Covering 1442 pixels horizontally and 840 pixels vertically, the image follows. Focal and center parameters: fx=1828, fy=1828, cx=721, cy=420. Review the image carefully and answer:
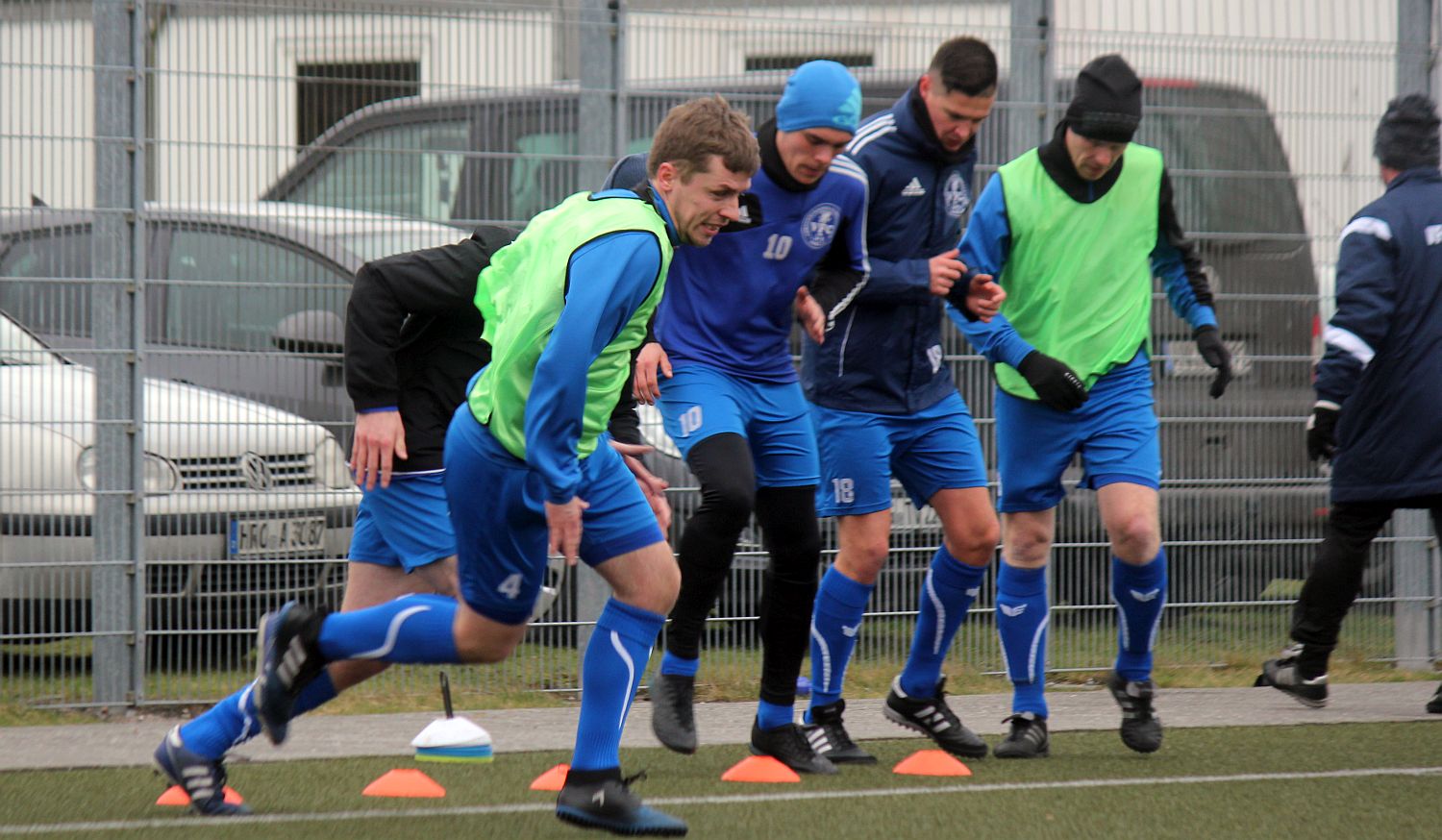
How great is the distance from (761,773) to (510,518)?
4.90 feet

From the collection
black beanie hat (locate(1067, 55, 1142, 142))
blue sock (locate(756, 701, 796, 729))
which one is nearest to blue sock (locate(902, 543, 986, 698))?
blue sock (locate(756, 701, 796, 729))

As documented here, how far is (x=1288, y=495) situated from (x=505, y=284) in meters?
4.80

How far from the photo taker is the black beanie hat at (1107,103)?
18.6 feet

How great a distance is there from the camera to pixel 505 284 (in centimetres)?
442

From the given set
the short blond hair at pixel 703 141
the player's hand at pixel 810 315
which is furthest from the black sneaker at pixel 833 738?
the short blond hair at pixel 703 141

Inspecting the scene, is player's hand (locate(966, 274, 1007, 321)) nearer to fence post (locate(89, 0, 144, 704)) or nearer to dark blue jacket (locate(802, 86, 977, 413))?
dark blue jacket (locate(802, 86, 977, 413))

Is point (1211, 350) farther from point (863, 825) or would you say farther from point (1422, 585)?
point (1422, 585)

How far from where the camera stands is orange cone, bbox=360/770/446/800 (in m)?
5.11

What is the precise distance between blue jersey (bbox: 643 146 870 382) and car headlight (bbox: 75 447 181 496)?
2.42 meters

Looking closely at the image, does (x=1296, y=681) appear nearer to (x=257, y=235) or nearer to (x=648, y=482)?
(x=648, y=482)

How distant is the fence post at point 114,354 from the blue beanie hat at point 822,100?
2.93 meters

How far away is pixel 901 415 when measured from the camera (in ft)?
19.0

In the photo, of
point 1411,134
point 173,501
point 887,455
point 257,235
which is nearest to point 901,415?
point 887,455

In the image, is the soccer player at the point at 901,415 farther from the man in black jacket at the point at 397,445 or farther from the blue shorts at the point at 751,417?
the man in black jacket at the point at 397,445
